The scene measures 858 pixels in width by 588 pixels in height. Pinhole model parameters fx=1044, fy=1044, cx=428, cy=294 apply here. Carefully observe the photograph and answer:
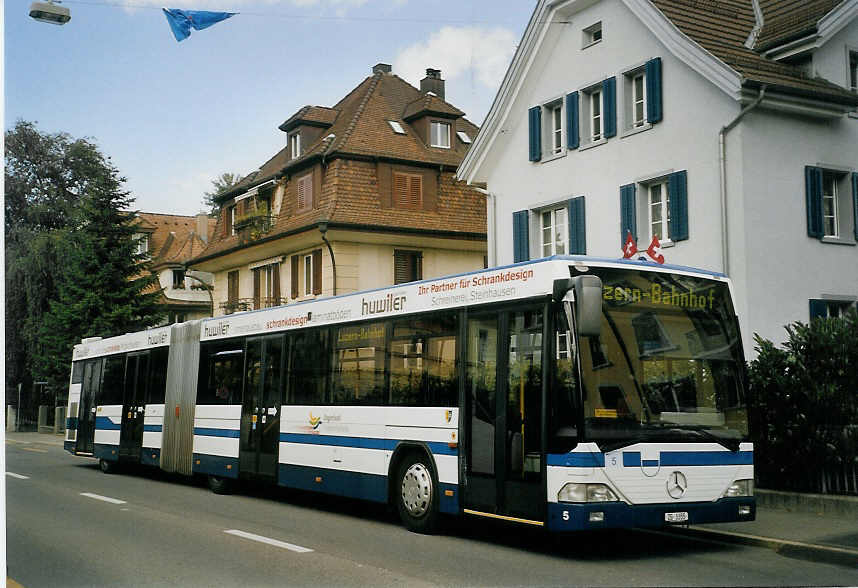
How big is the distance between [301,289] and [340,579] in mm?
28502

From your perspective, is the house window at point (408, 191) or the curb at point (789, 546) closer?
the curb at point (789, 546)

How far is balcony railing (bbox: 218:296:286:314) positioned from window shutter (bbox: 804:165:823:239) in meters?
20.6

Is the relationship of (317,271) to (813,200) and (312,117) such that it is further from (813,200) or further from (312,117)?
(813,200)

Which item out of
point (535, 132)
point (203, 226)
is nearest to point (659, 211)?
point (535, 132)

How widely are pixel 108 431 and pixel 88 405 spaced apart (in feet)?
5.52

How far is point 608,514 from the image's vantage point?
9.27m

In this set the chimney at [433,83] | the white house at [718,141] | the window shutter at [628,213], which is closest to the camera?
the white house at [718,141]

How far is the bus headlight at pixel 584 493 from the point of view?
923 cm

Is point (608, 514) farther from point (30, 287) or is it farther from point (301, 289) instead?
point (30, 287)

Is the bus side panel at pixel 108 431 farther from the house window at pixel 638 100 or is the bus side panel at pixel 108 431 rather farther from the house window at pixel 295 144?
the house window at pixel 295 144

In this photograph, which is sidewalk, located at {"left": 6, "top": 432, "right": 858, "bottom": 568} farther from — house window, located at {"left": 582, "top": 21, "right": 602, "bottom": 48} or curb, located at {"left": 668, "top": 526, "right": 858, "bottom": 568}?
house window, located at {"left": 582, "top": 21, "right": 602, "bottom": 48}

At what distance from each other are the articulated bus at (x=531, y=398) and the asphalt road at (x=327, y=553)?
1.41 ft

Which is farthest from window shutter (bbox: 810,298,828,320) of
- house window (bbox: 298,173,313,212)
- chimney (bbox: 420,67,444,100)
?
chimney (bbox: 420,67,444,100)

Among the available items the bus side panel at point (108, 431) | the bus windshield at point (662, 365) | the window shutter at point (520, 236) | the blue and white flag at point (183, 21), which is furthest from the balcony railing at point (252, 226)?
the bus windshield at point (662, 365)
